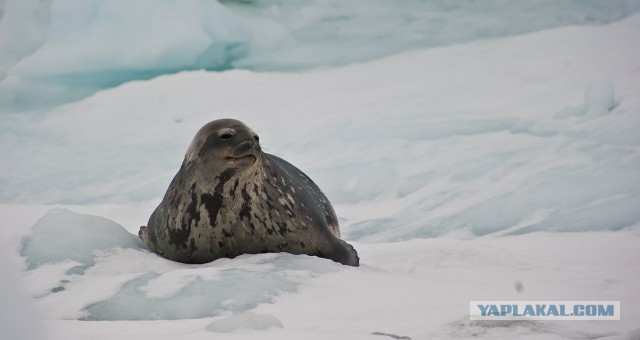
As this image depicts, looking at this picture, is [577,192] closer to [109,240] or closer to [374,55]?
[109,240]

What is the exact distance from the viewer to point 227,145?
3.69 metres

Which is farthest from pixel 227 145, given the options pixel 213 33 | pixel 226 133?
pixel 213 33

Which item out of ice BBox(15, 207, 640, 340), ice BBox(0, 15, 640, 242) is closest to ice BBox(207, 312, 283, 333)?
ice BBox(15, 207, 640, 340)

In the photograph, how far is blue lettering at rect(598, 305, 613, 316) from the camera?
8.38 ft

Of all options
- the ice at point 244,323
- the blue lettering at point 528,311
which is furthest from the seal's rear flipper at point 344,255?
the ice at point 244,323

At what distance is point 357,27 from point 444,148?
14.9 feet

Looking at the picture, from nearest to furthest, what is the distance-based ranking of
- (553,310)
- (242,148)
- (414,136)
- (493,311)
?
(493,311), (553,310), (242,148), (414,136)

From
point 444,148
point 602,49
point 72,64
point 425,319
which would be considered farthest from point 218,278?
point 72,64

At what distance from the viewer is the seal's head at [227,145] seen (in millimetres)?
3654

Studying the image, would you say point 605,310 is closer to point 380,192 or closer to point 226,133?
point 226,133

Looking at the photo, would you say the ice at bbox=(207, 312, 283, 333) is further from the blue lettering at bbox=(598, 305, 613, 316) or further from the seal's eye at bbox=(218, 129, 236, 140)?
the seal's eye at bbox=(218, 129, 236, 140)

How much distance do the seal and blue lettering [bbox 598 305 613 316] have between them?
1439 mm

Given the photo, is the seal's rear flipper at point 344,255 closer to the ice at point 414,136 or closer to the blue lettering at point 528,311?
the blue lettering at point 528,311

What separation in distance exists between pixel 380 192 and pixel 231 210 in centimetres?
425
